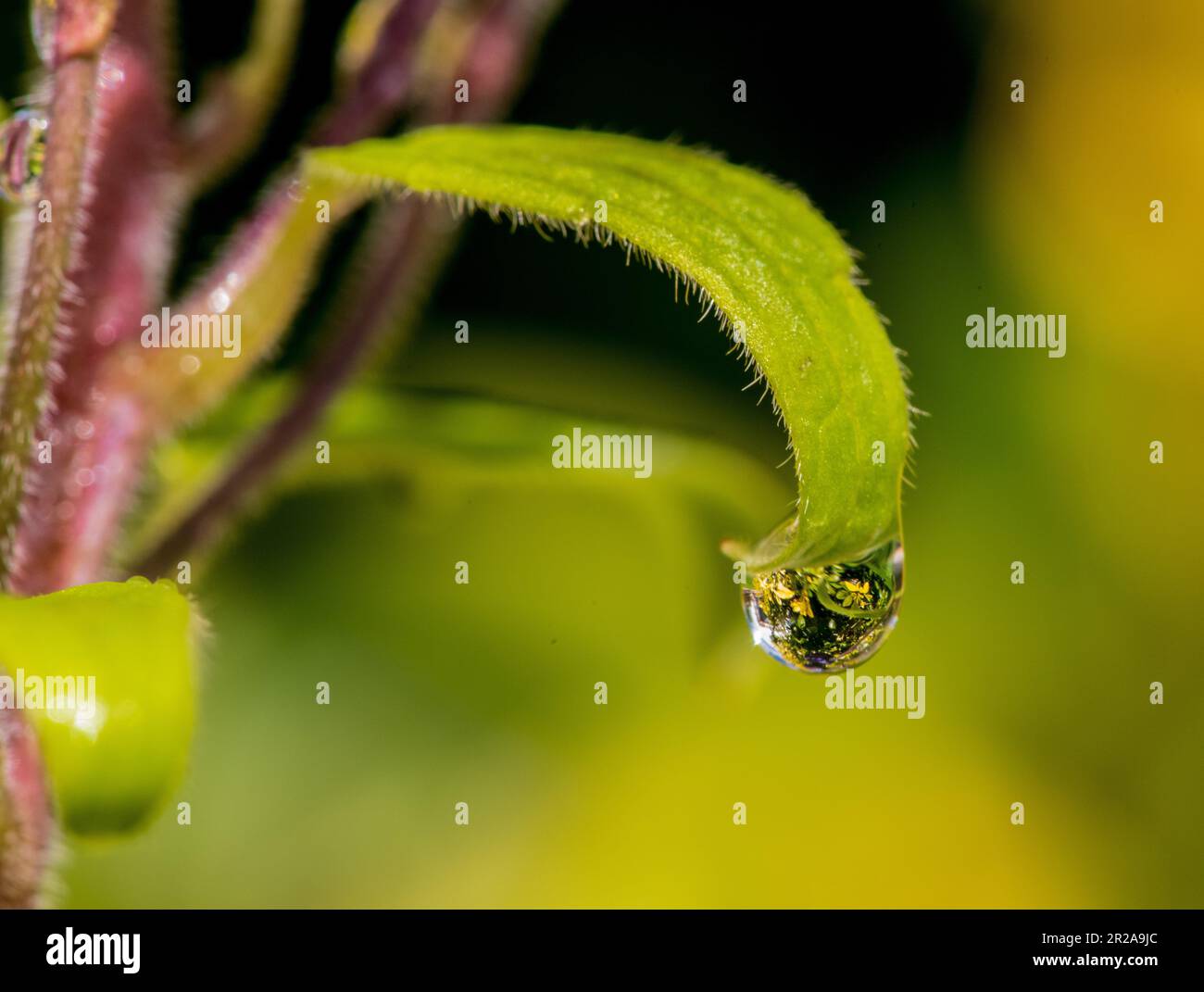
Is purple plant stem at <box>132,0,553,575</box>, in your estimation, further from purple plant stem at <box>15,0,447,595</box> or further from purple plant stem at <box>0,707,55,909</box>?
purple plant stem at <box>0,707,55,909</box>

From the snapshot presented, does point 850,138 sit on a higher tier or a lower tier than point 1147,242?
higher

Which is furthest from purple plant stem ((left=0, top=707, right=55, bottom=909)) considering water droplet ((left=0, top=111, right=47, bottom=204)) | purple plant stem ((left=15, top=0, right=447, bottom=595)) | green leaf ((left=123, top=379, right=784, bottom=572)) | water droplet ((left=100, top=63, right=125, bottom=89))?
water droplet ((left=100, top=63, right=125, bottom=89))

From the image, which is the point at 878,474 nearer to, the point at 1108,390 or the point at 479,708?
the point at 479,708

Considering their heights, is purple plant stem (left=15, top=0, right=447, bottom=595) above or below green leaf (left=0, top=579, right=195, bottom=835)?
above

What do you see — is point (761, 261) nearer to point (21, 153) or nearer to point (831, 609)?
point (831, 609)

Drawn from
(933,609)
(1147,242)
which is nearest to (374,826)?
(933,609)

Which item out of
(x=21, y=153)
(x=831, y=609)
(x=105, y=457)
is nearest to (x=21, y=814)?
(x=105, y=457)

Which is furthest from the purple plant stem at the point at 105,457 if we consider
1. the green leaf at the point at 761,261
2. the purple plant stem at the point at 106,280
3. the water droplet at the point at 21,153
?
the green leaf at the point at 761,261
